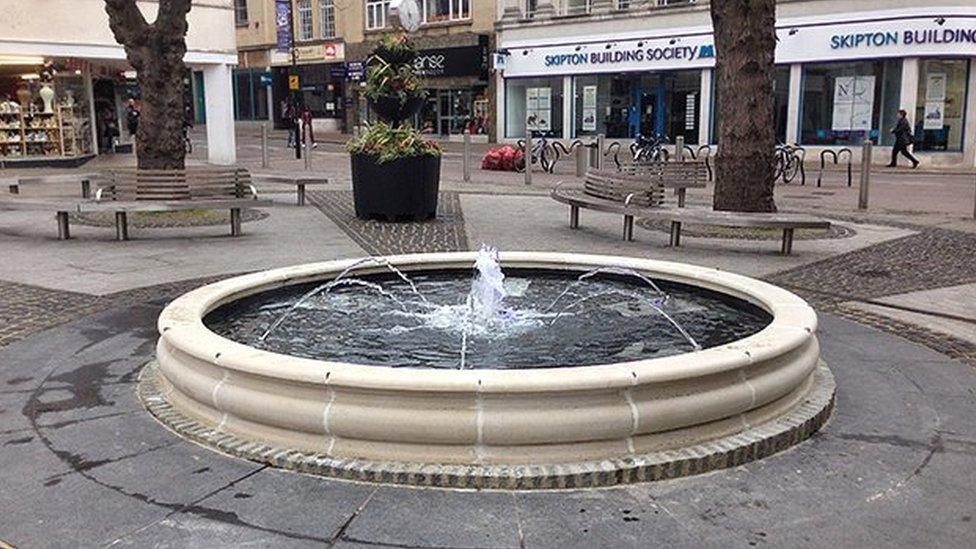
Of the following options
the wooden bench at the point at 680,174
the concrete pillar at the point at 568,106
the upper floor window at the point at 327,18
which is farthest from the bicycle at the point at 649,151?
the upper floor window at the point at 327,18

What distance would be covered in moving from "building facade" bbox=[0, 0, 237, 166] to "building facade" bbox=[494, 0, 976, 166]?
15.2 m

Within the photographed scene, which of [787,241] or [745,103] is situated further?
[745,103]

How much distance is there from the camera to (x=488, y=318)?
658 cm

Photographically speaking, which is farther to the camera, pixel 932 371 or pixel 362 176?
pixel 362 176

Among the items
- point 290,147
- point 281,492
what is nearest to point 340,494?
point 281,492

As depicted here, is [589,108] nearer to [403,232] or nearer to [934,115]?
[934,115]

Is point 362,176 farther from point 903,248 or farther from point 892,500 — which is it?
point 892,500

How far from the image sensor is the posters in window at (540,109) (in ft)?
129

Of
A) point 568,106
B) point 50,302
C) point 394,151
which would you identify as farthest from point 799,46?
point 50,302

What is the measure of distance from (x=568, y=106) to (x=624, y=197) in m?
26.6

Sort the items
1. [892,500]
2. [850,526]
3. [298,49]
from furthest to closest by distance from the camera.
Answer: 1. [298,49]
2. [892,500]
3. [850,526]

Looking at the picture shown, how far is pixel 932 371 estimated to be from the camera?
580 cm

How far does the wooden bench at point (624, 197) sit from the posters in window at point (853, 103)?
19.3m

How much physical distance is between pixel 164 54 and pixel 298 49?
3903 cm
